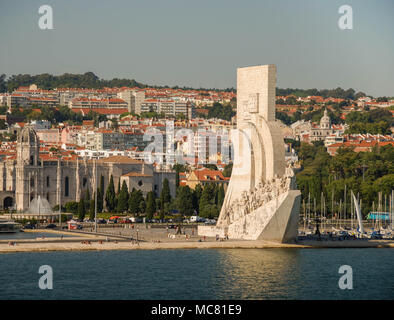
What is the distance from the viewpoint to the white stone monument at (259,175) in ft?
158

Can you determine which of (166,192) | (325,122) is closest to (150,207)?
(166,192)

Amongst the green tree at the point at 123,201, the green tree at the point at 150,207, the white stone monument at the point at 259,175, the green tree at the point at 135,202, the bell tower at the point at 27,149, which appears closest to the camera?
the white stone monument at the point at 259,175

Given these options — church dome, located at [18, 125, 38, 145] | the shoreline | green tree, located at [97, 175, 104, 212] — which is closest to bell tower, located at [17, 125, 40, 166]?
church dome, located at [18, 125, 38, 145]

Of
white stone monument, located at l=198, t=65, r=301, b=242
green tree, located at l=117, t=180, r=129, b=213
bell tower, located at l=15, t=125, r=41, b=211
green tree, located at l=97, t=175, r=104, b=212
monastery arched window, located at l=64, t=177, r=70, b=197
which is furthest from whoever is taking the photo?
monastery arched window, located at l=64, t=177, r=70, b=197

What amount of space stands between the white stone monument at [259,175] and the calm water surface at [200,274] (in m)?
1.66

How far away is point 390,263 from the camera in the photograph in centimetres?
4512

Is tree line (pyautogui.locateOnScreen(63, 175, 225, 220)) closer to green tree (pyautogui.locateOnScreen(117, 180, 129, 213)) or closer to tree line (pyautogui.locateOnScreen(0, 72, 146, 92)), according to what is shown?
green tree (pyautogui.locateOnScreen(117, 180, 129, 213))

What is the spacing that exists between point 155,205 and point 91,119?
250 feet

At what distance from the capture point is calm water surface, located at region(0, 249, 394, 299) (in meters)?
35.9

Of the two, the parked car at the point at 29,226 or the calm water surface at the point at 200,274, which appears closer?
the calm water surface at the point at 200,274

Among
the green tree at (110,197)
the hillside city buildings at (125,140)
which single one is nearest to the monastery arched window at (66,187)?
the hillside city buildings at (125,140)

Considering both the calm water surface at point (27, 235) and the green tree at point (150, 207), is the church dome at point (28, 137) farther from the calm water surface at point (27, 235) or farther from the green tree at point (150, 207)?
the calm water surface at point (27, 235)

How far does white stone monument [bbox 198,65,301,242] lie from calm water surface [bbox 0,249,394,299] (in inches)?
65.4
